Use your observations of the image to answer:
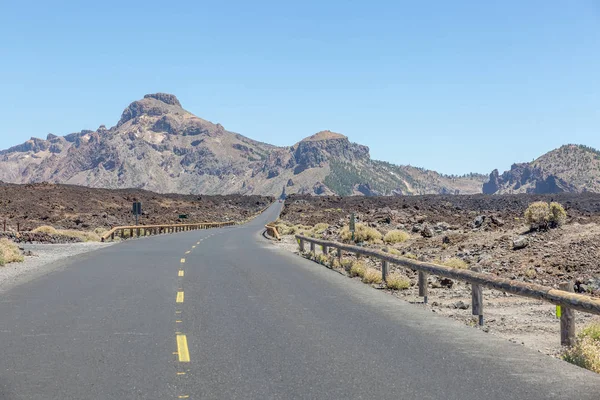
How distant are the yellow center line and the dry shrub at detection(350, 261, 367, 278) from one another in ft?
31.8

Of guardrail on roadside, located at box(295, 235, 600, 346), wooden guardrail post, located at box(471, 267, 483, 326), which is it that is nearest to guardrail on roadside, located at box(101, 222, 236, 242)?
guardrail on roadside, located at box(295, 235, 600, 346)

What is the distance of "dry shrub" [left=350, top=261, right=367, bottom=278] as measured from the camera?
61.0 ft

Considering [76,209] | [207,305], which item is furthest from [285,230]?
[207,305]

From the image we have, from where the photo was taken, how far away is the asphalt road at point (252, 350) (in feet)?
21.7

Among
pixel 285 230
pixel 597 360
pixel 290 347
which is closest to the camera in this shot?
pixel 597 360

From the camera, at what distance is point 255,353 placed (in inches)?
324

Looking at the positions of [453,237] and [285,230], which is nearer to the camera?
[453,237]

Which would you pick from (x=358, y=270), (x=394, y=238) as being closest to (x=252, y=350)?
(x=358, y=270)

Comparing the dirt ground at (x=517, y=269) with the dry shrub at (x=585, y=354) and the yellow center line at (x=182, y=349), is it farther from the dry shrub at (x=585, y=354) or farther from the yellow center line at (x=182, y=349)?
the yellow center line at (x=182, y=349)

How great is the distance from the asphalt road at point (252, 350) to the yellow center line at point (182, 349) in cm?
5

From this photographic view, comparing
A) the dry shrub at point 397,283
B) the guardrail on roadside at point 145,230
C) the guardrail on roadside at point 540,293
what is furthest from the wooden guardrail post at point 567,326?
the guardrail on roadside at point 145,230

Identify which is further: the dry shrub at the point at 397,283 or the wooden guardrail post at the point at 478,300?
the dry shrub at the point at 397,283

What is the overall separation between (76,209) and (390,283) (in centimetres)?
6930

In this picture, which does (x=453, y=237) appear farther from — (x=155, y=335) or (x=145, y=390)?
(x=145, y=390)
